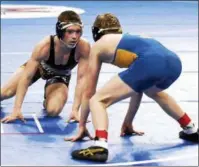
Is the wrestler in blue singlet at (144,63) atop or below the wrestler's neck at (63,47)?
atop

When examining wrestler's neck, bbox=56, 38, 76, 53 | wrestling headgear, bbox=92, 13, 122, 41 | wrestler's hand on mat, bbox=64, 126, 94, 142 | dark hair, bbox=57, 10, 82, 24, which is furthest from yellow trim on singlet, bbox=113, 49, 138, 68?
wrestler's neck, bbox=56, 38, 76, 53

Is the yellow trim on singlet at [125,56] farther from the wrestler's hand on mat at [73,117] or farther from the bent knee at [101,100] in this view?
the wrestler's hand on mat at [73,117]

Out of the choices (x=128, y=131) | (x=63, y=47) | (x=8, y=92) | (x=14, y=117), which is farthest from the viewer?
(x=8, y=92)

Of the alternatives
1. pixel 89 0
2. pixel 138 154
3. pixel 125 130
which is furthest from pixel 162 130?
pixel 89 0

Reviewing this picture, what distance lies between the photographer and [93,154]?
12.7 feet

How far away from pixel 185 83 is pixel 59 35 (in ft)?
7.00

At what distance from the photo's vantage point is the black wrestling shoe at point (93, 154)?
387cm

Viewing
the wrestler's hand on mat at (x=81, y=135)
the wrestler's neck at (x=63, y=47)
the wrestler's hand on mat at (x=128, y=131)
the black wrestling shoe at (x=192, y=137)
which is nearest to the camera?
the wrestler's hand on mat at (x=81, y=135)

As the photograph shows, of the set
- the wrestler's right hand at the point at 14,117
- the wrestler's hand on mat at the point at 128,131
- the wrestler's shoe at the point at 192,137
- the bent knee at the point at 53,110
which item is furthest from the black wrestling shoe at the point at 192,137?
the wrestler's right hand at the point at 14,117

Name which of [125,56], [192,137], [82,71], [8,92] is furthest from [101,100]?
[8,92]

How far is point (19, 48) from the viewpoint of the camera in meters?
8.37

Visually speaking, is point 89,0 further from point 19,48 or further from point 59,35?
point 59,35

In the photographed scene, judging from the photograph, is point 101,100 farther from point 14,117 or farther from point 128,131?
point 14,117

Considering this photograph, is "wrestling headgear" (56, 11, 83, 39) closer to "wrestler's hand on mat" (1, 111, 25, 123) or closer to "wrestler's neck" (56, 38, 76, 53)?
"wrestler's neck" (56, 38, 76, 53)
